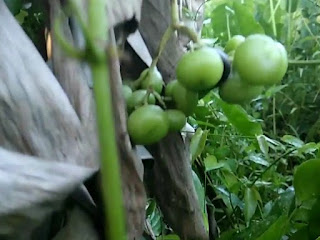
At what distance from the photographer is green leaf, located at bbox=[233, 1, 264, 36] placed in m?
0.91

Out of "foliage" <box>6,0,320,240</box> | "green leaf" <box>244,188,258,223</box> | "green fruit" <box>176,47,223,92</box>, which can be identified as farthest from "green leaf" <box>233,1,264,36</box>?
"green fruit" <box>176,47,223,92</box>

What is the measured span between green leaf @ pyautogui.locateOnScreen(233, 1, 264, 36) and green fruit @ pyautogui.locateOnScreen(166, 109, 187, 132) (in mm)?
410

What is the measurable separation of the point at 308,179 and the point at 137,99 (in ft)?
0.69

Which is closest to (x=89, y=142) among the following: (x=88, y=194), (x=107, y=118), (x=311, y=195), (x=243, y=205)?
(x=88, y=194)

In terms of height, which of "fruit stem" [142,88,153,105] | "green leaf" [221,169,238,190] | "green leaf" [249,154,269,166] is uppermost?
"fruit stem" [142,88,153,105]

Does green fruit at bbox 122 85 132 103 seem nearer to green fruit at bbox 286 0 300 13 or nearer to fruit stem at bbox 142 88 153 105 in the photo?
fruit stem at bbox 142 88 153 105

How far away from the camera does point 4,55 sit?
41 centimetres

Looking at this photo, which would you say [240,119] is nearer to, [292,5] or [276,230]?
[276,230]

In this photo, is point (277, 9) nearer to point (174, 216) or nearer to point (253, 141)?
point (253, 141)

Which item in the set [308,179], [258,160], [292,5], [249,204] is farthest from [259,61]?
[292,5]

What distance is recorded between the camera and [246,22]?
36.4 inches

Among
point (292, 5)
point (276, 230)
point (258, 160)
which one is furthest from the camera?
point (292, 5)

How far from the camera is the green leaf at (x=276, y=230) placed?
2.05 ft

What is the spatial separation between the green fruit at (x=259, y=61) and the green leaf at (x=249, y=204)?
30cm
